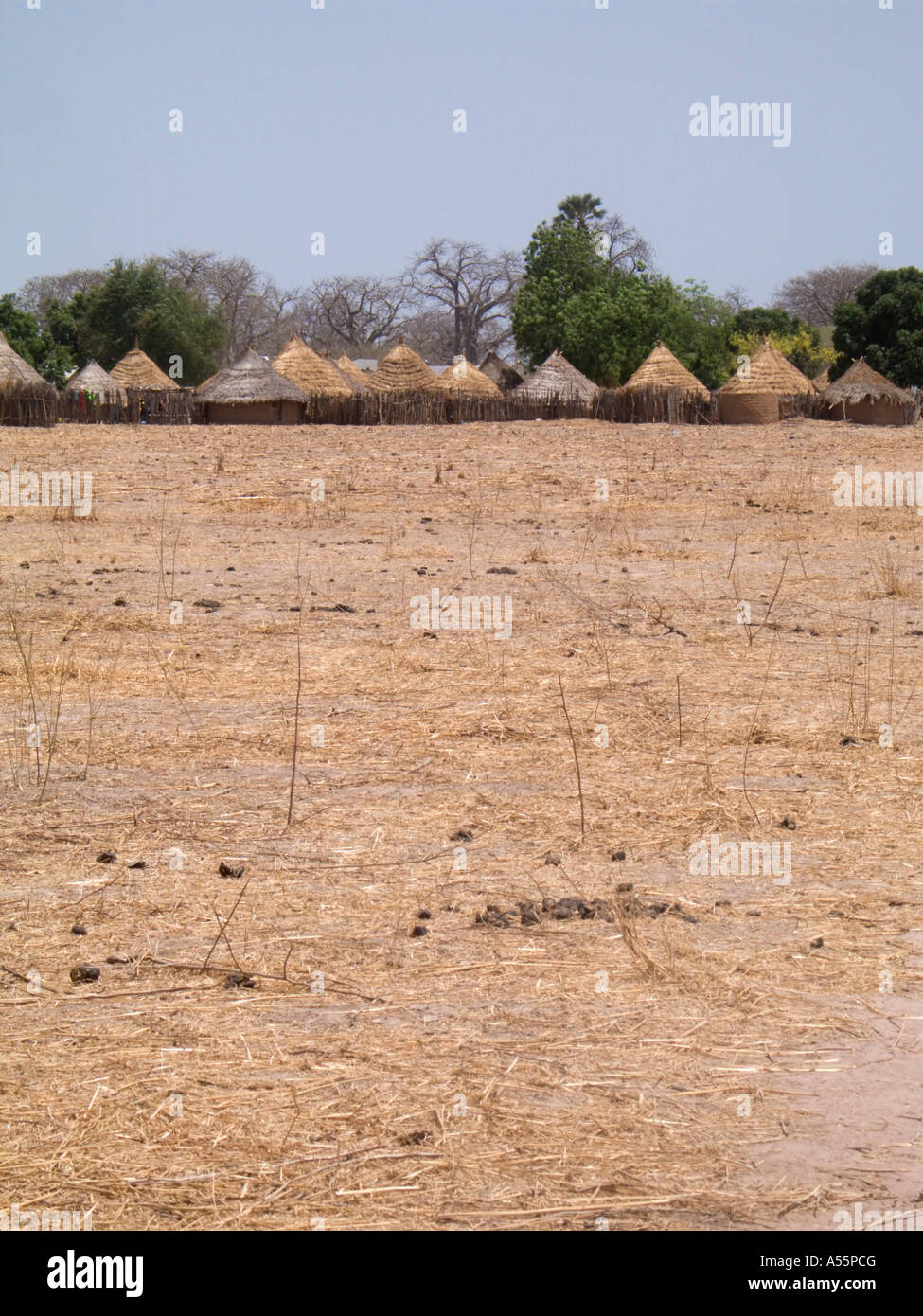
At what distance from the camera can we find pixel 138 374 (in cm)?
3259

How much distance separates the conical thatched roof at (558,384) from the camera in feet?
89.5

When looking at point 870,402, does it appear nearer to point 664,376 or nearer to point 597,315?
point 664,376

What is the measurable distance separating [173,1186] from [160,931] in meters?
1.18

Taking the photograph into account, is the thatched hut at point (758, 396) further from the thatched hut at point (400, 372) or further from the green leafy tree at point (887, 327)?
the green leafy tree at point (887, 327)

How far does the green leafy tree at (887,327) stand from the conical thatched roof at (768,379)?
7.23 m

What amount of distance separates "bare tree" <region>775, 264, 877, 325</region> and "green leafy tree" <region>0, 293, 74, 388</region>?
43.6 m

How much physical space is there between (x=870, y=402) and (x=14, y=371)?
50.8ft

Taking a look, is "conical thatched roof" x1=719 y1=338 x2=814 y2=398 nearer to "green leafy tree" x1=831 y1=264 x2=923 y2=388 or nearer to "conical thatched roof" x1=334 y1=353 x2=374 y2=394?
"green leafy tree" x1=831 y1=264 x2=923 y2=388

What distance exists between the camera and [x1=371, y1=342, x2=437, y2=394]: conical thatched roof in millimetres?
31188

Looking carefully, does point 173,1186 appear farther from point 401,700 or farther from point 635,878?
point 401,700

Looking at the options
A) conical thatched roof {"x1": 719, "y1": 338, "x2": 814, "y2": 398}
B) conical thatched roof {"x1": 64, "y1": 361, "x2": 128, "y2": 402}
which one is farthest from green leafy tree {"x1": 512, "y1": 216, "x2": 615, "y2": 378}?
conical thatched roof {"x1": 64, "y1": 361, "x2": 128, "y2": 402}

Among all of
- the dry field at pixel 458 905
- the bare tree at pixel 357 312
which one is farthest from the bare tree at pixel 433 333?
the dry field at pixel 458 905

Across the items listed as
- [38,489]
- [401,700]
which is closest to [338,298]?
[38,489]

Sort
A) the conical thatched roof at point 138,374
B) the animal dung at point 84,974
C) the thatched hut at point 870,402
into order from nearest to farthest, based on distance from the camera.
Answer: the animal dung at point 84,974, the thatched hut at point 870,402, the conical thatched roof at point 138,374
